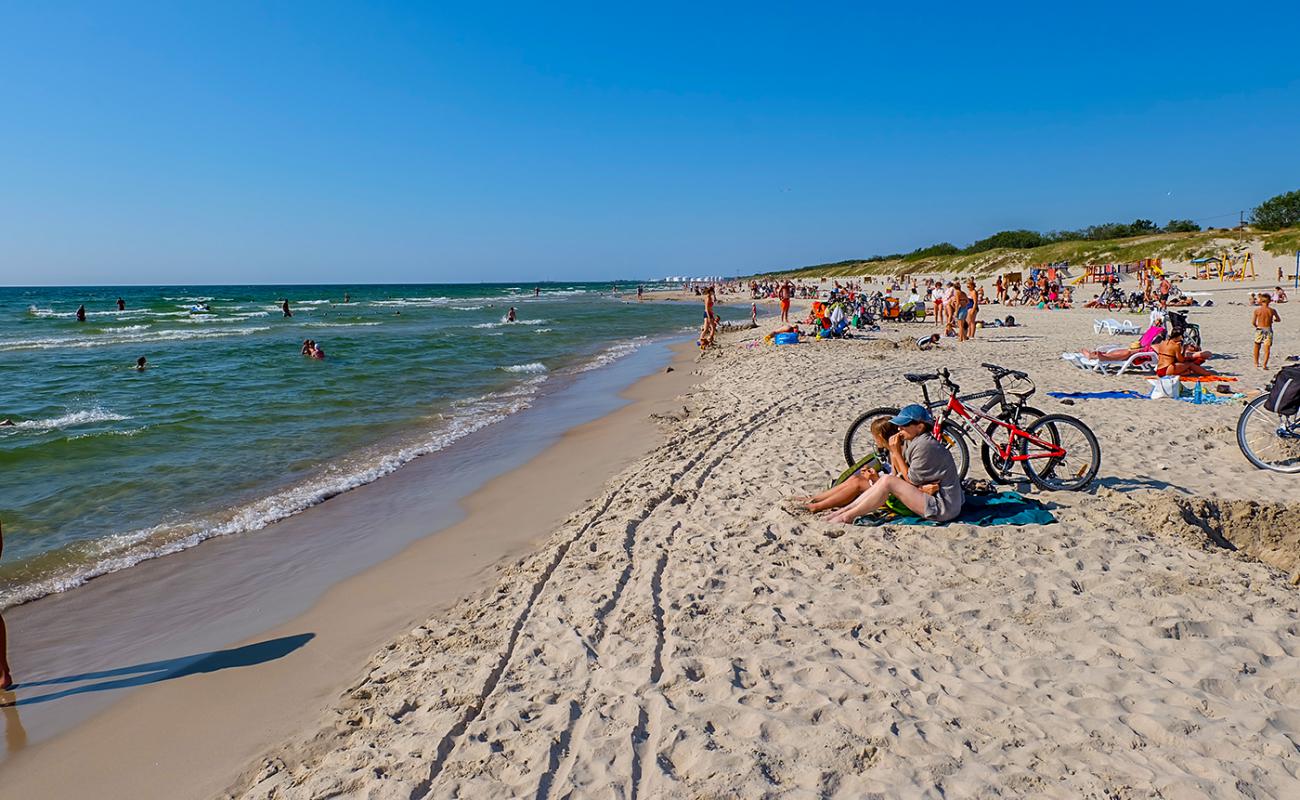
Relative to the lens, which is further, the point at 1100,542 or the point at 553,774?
the point at 1100,542

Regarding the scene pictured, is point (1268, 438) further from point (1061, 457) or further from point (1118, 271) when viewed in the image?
point (1118, 271)

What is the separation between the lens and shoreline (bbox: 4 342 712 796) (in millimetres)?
3428

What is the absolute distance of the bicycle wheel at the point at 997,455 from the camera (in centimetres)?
612

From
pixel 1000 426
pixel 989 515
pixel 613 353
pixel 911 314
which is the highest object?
pixel 911 314

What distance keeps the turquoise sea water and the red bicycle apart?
6691mm

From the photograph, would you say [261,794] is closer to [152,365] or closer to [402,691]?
[402,691]

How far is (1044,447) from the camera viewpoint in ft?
19.9

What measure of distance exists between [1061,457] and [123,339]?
36.9 m

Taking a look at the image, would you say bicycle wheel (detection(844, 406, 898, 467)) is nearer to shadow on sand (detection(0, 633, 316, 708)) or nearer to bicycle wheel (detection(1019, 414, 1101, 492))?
bicycle wheel (detection(1019, 414, 1101, 492))

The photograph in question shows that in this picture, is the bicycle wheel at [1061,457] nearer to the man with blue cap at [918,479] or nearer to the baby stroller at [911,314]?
the man with blue cap at [918,479]

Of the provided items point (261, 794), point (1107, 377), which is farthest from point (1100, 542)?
point (1107, 377)

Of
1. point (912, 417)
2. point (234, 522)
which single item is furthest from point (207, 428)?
point (912, 417)

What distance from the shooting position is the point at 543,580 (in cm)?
492

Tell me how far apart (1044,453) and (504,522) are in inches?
193
